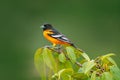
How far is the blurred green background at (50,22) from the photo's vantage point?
12.1 m

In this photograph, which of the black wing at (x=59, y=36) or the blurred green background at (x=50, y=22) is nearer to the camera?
the black wing at (x=59, y=36)

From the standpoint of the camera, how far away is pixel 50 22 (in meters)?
14.4

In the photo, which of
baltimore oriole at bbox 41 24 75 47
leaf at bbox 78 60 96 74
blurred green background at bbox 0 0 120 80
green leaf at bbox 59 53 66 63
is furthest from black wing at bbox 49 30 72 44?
blurred green background at bbox 0 0 120 80

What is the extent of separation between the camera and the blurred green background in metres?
12.1

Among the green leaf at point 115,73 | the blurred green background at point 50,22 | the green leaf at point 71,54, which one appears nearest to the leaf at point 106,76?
the green leaf at point 115,73

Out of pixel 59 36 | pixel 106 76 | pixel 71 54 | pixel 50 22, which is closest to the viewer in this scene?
pixel 106 76

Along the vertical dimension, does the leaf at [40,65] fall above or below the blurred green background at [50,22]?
below

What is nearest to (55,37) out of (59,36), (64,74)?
(59,36)

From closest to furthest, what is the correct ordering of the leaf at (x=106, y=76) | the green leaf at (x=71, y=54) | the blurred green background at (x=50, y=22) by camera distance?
the leaf at (x=106, y=76) < the green leaf at (x=71, y=54) < the blurred green background at (x=50, y=22)

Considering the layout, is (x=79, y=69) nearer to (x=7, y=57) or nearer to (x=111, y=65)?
(x=111, y=65)

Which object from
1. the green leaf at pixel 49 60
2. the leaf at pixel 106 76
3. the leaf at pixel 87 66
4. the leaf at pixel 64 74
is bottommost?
the leaf at pixel 106 76

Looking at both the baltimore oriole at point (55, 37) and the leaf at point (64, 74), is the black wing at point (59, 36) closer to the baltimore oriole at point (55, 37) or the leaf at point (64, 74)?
the baltimore oriole at point (55, 37)

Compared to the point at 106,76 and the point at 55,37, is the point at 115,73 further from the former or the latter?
the point at 55,37

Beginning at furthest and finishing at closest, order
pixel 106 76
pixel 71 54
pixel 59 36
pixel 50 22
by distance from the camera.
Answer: pixel 50 22 → pixel 59 36 → pixel 71 54 → pixel 106 76
